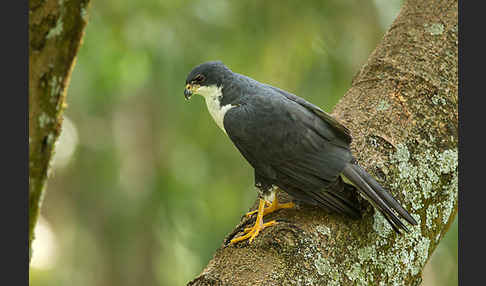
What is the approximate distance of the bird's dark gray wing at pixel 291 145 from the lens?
3.17 metres

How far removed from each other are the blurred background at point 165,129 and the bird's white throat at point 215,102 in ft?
11.4

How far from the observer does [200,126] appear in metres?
9.28

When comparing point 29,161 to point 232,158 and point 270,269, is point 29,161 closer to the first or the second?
point 270,269

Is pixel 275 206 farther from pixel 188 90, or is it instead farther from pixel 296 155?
pixel 188 90

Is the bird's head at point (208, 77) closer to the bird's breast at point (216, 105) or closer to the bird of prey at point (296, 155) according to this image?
the bird's breast at point (216, 105)

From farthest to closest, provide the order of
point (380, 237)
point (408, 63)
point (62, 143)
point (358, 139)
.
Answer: point (62, 143), point (408, 63), point (358, 139), point (380, 237)

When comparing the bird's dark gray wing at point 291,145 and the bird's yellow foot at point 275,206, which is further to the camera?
the bird's yellow foot at point 275,206

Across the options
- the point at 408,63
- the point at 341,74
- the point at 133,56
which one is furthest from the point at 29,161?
the point at 341,74

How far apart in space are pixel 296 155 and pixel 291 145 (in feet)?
0.23

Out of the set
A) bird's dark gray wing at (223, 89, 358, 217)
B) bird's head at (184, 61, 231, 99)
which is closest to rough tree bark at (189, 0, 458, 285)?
bird's dark gray wing at (223, 89, 358, 217)

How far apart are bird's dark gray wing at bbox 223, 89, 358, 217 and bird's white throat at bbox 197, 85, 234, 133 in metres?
0.20

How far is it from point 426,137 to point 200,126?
248 inches

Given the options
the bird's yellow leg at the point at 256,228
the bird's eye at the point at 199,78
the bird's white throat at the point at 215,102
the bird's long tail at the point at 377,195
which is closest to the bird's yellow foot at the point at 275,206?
the bird's yellow leg at the point at 256,228

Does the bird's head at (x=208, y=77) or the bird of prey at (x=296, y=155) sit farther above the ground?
the bird's head at (x=208, y=77)
